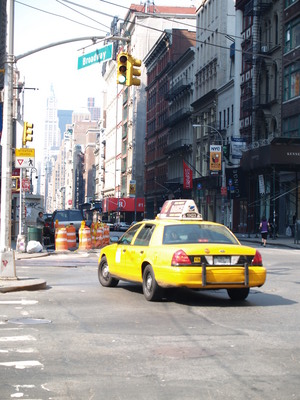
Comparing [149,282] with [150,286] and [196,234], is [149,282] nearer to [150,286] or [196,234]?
[150,286]

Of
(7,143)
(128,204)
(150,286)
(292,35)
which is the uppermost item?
(292,35)

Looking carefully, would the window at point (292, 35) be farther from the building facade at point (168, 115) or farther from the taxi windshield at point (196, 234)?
the taxi windshield at point (196, 234)

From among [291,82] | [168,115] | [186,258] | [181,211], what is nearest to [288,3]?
[291,82]

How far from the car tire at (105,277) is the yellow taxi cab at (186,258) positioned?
744 millimetres

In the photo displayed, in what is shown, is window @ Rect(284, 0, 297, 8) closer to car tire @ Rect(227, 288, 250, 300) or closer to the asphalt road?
the asphalt road

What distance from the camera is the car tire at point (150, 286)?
505 inches

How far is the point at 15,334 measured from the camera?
9391 millimetres

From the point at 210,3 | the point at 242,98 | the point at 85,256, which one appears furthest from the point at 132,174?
the point at 85,256

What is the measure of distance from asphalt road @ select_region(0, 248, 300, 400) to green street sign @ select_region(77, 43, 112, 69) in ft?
27.0

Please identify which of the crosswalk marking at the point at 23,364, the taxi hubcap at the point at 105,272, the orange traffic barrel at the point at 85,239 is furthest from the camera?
the orange traffic barrel at the point at 85,239

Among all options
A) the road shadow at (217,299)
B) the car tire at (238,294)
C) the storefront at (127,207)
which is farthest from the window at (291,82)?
the storefront at (127,207)

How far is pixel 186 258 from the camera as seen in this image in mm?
12391

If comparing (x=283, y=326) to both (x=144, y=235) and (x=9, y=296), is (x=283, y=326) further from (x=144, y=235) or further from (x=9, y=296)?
(x=9, y=296)

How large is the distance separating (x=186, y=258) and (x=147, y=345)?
3.74 meters
